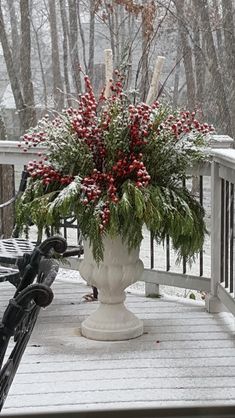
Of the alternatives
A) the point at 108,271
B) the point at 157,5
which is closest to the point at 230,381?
the point at 108,271

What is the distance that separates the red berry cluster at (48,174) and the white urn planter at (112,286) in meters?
0.35

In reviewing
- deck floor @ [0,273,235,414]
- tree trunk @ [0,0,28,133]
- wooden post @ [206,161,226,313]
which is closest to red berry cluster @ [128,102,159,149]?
wooden post @ [206,161,226,313]

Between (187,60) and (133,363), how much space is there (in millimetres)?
7307

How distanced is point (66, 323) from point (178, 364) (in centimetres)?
86

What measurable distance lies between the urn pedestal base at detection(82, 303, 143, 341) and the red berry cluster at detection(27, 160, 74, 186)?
66 centimetres

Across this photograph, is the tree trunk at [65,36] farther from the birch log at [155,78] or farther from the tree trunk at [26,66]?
the birch log at [155,78]

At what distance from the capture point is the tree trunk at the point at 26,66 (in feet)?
33.1

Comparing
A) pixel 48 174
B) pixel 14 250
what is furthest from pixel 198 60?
pixel 48 174

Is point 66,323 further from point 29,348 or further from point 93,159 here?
point 93,159

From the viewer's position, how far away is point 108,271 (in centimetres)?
354

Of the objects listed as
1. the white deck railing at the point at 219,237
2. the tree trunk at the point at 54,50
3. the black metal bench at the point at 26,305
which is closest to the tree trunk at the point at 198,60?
the tree trunk at the point at 54,50

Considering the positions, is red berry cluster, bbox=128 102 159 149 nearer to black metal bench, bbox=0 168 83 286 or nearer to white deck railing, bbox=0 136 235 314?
white deck railing, bbox=0 136 235 314

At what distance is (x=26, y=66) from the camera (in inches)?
407

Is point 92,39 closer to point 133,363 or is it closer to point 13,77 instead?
point 13,77
